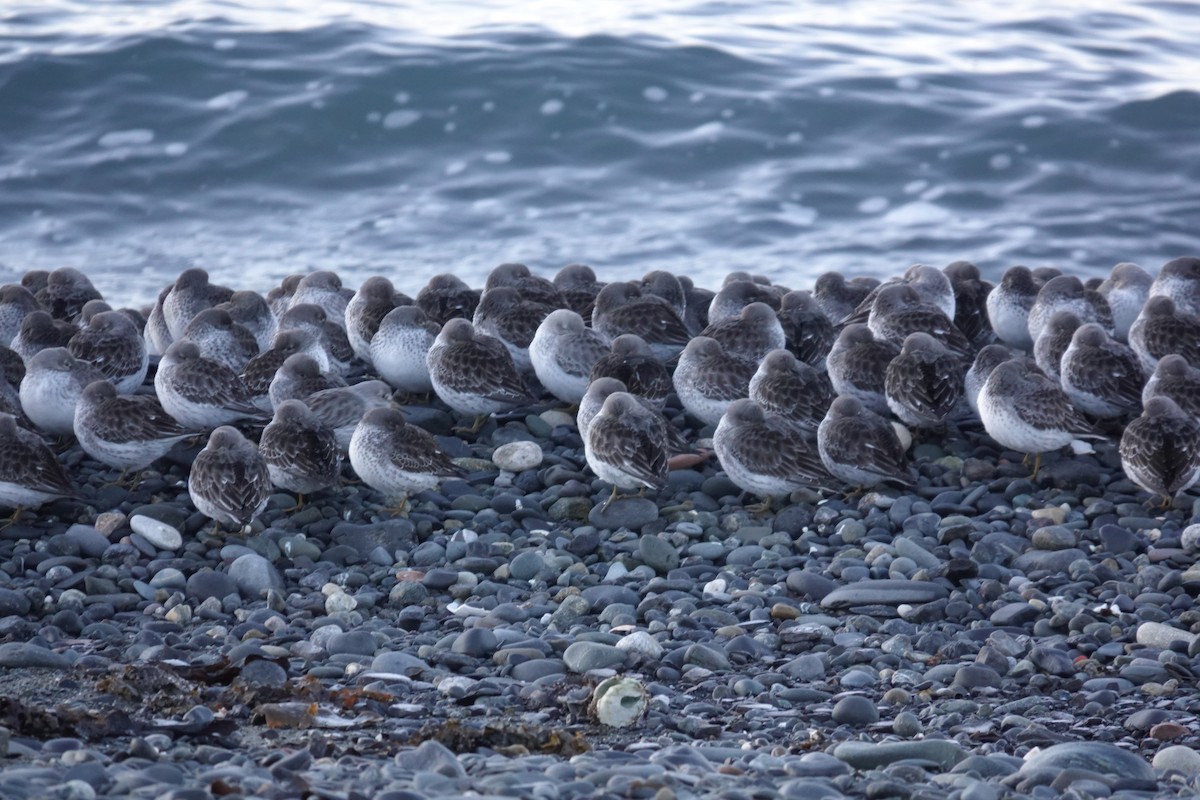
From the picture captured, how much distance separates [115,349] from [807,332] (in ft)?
18.1

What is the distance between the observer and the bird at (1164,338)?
10836 millimetres

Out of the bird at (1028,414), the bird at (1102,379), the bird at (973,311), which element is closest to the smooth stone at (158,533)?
the bird at (1028,414)

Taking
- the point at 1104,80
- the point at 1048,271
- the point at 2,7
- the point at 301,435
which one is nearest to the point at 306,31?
the point at 2,7

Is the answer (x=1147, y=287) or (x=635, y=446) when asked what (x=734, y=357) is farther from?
(x=1147, y=287)

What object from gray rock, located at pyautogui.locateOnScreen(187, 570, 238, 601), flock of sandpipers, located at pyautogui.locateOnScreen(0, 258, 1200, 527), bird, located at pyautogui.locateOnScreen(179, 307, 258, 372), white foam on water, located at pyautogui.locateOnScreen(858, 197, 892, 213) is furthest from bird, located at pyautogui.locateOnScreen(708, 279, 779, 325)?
white foam on water, located at pyautogui.locateOnScreen(858, 197, 892, 213)

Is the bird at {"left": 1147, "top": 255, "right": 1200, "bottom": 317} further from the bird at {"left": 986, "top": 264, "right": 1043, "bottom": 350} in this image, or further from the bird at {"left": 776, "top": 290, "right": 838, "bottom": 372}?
the bird at {"left": 776, "top": 290, "right": 838, "bottom": 372}

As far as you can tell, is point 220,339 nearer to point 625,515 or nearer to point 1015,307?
point 625,515

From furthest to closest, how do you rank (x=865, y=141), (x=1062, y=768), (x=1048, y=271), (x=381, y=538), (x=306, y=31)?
(x=306, y=31) → (x=865, y=141) → (x=1048, y=271) → (x=381, y=538) → (x=1062, y=768)

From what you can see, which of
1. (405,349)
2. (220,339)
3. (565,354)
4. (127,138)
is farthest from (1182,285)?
(127,138)

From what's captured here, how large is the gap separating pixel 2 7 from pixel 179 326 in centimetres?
1699

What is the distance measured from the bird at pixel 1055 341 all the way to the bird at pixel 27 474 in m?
7.00

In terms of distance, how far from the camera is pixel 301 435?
9203 mm

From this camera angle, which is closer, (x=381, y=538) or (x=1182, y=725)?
(x=1182, y=725)

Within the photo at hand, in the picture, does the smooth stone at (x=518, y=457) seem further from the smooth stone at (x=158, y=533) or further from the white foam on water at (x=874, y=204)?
the white foam on water at (x=874, y=204)
